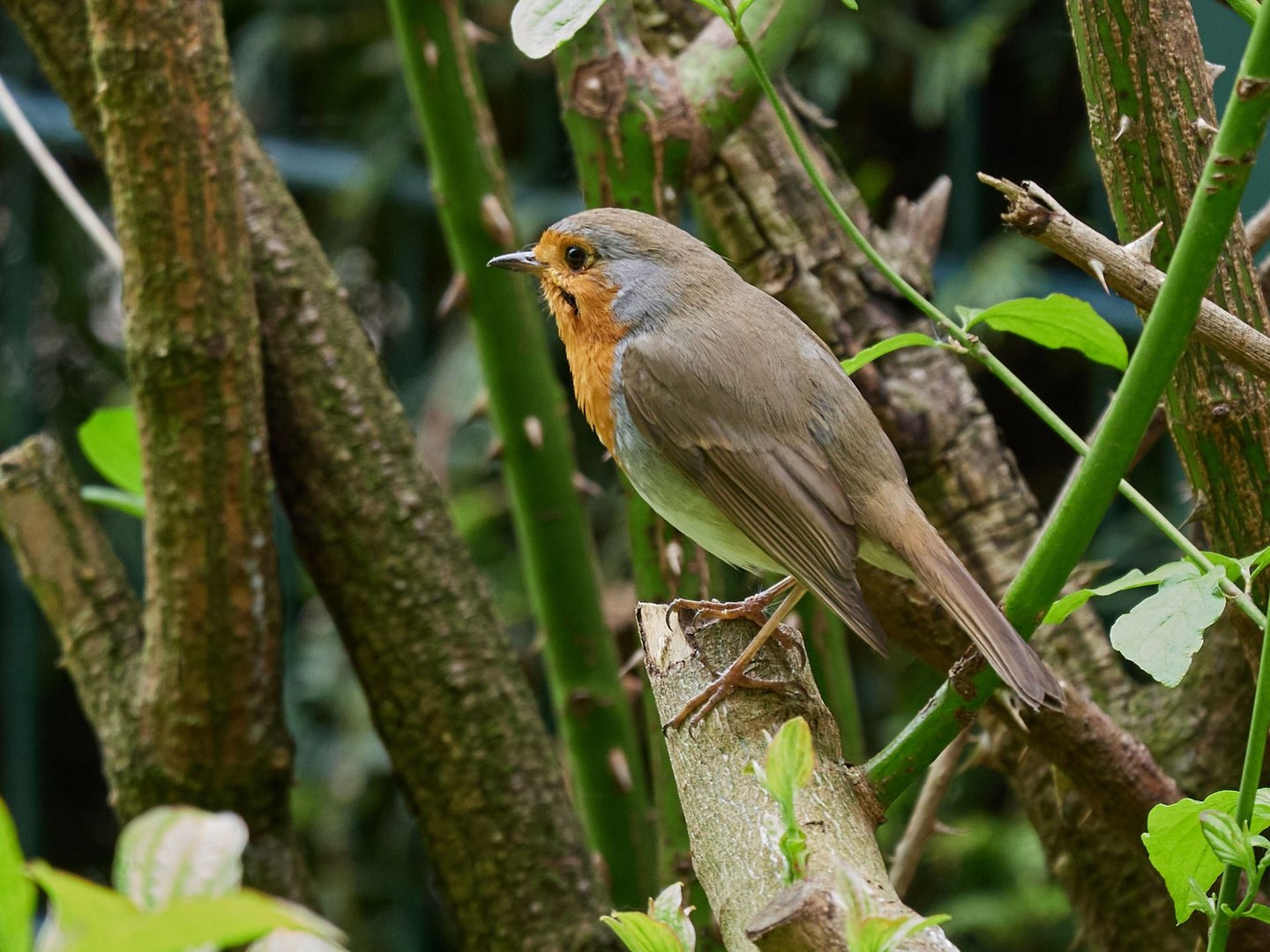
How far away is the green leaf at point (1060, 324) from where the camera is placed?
1347 millimetres

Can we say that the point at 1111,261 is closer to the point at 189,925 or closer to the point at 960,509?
the point at 189,925

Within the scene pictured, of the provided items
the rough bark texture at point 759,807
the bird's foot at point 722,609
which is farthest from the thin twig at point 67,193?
the rough bark texture at point 759,807

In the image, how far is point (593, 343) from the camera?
229cm

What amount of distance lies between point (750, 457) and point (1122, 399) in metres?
0.97

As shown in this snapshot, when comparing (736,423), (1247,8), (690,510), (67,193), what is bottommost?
(690,510)

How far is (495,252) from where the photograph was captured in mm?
2416

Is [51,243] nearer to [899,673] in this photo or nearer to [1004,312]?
[899,673]

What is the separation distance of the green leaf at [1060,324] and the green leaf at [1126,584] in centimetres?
28

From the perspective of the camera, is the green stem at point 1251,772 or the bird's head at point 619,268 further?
the bird's head at point 619,268

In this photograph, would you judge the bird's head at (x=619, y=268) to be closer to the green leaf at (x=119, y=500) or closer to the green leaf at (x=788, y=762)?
the green leaf at (x=119, y=500)

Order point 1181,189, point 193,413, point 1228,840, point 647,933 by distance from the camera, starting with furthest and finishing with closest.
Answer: point 193,413, point 1181,189, point 1228,840, point 647,933

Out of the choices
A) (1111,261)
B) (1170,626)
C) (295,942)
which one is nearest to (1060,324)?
(1111,261)

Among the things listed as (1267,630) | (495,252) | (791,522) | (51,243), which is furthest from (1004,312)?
(51,243)

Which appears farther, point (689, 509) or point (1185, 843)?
point (689, 509)
